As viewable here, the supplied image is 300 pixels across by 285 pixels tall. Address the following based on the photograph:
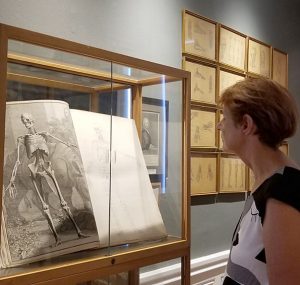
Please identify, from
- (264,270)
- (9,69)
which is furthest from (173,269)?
(9,69)

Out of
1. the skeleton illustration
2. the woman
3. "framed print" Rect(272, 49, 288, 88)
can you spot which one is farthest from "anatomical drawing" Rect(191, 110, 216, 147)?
the skeleton illustration

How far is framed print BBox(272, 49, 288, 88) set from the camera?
2.96 m

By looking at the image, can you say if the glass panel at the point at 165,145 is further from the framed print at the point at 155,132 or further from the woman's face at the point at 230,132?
the woman's face at the point at 230,132

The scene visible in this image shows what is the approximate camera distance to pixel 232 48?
2.54 m

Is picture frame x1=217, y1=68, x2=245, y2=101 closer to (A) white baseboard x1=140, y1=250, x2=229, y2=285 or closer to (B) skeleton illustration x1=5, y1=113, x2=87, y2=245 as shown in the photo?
(A) white baseboard x1=140, y1=250, x2=229, y2=285

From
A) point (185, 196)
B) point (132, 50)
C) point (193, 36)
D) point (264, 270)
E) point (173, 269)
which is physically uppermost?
point (193, 36)

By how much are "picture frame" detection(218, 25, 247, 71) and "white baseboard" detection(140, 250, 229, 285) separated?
1138 millimetres

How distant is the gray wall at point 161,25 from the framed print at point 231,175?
0.24 feet

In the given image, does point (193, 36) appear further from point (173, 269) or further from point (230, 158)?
point (173, 269)

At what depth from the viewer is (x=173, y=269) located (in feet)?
5.57

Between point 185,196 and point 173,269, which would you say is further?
point 173,269

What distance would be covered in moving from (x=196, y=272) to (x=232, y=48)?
52.7 inches

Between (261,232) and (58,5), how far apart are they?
112cm

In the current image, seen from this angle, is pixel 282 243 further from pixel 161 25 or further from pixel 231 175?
pixel 231 175
